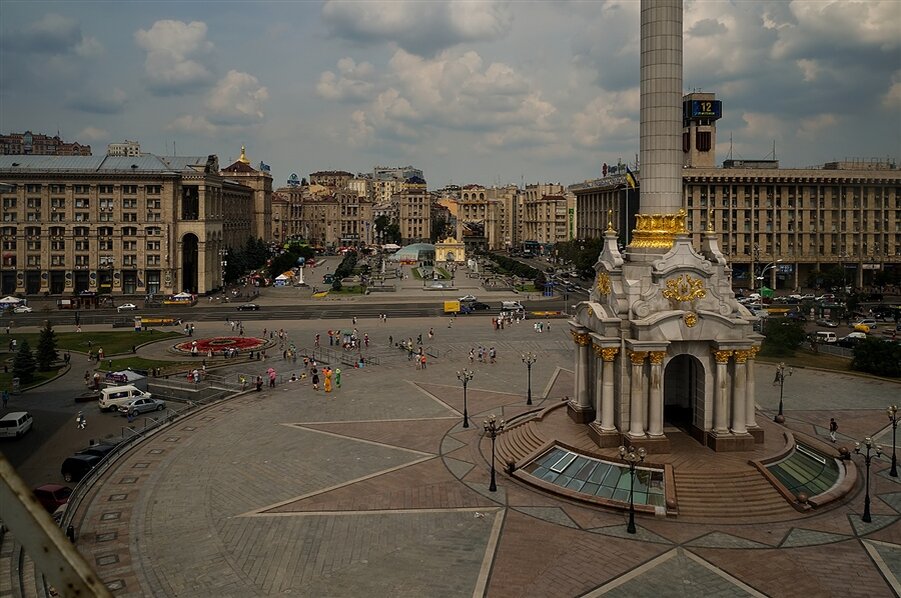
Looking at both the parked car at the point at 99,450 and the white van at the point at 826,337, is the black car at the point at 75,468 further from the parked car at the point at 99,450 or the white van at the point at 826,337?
the white van at the point at 826,337

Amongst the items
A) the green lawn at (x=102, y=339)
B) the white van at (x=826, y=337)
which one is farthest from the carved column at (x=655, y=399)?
the green lawn at (x=102, y=339)

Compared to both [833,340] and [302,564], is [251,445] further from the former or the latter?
[833,340]

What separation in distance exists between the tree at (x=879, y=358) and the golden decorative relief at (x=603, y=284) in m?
30.0

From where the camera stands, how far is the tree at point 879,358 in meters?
53.2

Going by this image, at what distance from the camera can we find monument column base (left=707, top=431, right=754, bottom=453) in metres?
32.6

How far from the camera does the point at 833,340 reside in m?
68.7

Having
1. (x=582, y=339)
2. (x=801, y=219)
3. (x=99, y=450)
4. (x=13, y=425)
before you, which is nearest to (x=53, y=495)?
(x=99, y=450)

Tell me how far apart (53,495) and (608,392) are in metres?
24.0

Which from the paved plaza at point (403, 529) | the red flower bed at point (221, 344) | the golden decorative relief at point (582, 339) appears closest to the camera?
the paved plaza at point (403, 529)

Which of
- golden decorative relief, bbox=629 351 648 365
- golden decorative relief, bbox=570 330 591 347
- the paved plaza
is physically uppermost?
golden decorative relief, bbox=570 330 591 347

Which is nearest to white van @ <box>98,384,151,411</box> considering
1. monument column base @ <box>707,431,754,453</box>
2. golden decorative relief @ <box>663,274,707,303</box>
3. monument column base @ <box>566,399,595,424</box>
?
monument column base @ <box>566,399,595,424</box>

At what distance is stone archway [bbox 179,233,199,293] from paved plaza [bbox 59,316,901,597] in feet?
248

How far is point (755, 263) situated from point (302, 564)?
107 meters

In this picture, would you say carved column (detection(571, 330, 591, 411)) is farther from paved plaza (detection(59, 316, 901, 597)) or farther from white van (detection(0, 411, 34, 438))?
white van (detection(0, 411, 34, 438))
